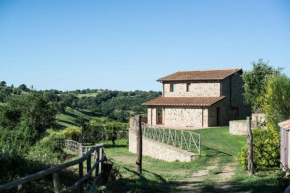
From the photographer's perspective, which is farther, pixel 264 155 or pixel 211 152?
pixel 211 152

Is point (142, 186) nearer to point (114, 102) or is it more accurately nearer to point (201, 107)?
point (201, 107)

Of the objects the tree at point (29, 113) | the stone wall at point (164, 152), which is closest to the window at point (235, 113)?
the stone wall at point (164, 152)

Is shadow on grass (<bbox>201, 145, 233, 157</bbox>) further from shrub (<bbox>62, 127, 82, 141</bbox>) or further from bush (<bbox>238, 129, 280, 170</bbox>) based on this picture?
shrub (<bbox>62, 127, 82, 141</bbox>)

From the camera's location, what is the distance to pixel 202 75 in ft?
102

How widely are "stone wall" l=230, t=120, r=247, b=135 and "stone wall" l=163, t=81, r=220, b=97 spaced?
670 centimetres

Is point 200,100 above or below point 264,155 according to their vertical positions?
above

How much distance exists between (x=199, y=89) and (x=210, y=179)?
19.7m

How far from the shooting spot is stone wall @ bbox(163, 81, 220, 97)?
29.8m

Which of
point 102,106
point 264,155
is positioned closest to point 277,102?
point 264,155

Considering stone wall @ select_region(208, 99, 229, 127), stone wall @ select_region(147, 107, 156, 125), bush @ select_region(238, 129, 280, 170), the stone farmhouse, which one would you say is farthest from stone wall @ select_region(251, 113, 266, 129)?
stone wall @ select_region(147, 107, 156, 125)

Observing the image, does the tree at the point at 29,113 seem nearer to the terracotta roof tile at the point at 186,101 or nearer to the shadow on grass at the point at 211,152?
the terracotta roof tile at the point at 186,101

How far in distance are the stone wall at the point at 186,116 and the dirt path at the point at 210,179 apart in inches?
534

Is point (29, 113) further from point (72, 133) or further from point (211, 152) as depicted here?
point (211, 152)

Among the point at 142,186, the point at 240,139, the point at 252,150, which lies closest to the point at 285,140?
the point at 252,150
